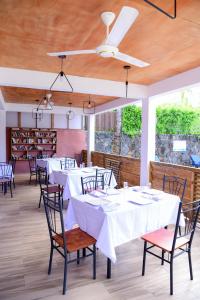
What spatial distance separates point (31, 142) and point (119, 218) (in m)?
8.18

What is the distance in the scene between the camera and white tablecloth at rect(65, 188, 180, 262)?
8.00ft

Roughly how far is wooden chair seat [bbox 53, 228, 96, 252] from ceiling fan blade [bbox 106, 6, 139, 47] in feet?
6.78

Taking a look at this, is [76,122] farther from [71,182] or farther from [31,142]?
[71,182]

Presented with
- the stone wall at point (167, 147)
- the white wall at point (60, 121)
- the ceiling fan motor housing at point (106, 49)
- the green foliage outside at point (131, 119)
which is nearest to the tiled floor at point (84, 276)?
the ceiling fan motor housing at point (106, 49)

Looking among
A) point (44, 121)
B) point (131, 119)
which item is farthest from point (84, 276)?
point (44, 121)

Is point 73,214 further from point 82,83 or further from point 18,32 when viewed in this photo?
point 82,83

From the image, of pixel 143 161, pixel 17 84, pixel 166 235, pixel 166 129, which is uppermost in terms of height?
pixel 17 84

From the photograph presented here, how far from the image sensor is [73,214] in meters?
3.04

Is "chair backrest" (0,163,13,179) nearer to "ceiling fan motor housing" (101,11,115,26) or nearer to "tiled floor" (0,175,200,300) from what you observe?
"tiled floor" (0,175,200,300)

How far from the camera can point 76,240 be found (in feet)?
8.44

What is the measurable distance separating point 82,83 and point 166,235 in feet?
11.8

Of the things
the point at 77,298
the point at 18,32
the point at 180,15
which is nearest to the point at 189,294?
the point at 77,298

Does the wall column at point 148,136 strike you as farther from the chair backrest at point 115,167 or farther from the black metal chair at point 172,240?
the black metal chair at point 172,240

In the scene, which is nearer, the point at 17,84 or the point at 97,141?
the point at 17,84
